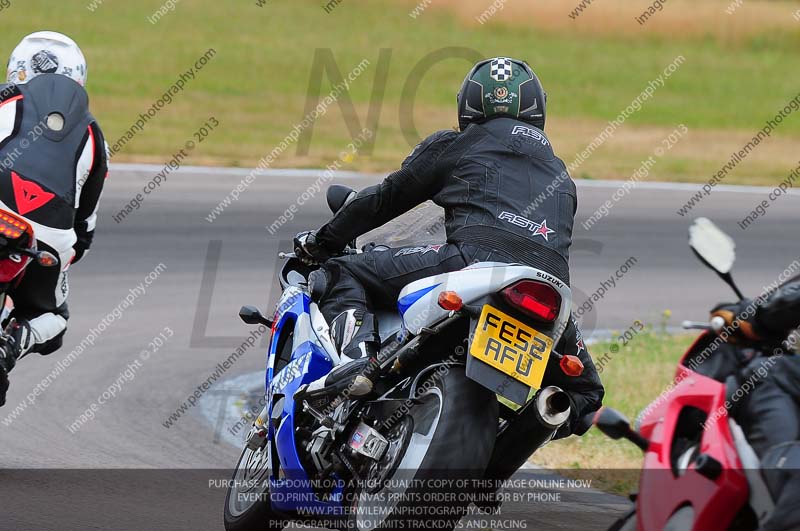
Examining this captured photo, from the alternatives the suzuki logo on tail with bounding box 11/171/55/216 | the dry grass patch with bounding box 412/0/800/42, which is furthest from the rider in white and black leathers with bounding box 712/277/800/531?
the dry grass patch with bounding box 412/0/800/42

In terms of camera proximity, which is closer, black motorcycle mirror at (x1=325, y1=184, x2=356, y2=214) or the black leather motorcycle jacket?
the black leather motorcycle jacket

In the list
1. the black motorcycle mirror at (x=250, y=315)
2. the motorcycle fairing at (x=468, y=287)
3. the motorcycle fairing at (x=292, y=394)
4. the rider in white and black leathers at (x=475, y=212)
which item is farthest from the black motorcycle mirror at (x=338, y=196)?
the motorcycle fairing at (x=468, y=287)

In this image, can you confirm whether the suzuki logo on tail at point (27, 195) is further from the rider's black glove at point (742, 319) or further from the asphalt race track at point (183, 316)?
the rider's black glove at point (742, 319)

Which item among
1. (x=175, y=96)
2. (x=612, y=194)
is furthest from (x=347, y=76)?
(x=612, y=194)

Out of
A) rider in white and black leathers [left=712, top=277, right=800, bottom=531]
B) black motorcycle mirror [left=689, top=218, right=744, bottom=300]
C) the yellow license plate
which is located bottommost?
the yellow license plate

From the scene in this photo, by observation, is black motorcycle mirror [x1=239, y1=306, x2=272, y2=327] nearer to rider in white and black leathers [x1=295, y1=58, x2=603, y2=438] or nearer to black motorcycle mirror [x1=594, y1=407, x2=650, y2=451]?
rider in white and black leathers [x1=295, y1=58, x2=603, y2=438]

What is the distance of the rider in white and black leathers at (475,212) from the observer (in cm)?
491

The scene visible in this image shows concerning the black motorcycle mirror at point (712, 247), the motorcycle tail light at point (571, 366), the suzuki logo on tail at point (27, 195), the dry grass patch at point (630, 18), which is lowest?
the dry grass patch at point (630, 18)

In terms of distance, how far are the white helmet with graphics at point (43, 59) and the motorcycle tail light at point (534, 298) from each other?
3.13 metres

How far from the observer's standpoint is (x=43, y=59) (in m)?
6.59

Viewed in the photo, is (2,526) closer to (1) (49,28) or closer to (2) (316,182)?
(2) (316,182)

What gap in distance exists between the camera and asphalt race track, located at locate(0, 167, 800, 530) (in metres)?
6.15

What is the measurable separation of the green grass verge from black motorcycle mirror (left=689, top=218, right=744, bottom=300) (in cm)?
1295

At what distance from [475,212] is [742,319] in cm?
118
